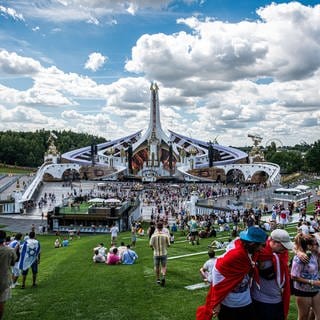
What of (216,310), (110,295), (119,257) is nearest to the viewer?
(216,310)

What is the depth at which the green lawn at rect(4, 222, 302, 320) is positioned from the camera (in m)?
5.61

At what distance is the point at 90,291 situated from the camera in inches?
270

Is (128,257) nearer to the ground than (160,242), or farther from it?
nearer to the ground

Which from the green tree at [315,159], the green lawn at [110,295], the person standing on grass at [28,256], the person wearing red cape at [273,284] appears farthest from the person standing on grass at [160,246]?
the green tree at [315,159]

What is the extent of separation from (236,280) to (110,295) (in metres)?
3.82

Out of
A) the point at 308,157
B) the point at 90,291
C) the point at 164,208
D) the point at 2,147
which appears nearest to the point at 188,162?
the point at 308,157

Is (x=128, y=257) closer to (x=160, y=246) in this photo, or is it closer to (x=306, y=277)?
(x=160, y=246)

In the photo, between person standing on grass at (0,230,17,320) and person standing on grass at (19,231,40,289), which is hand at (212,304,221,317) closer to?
person standing on grass at (0,230,17,320)

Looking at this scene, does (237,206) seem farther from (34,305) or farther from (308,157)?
(308,157)

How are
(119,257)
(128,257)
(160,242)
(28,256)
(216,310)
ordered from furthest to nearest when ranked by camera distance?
(119,257) < (128,257) < (28,256) < (160,242) < (216,310)

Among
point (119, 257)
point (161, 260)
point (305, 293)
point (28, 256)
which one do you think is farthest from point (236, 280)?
point (119, 257)

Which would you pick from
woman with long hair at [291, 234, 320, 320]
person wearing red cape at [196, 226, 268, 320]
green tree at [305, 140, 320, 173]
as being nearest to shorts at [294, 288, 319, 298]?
woman with long hair at [291, 234, 320, 320]

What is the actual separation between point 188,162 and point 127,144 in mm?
14186

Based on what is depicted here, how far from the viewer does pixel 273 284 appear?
3424 millimetres
